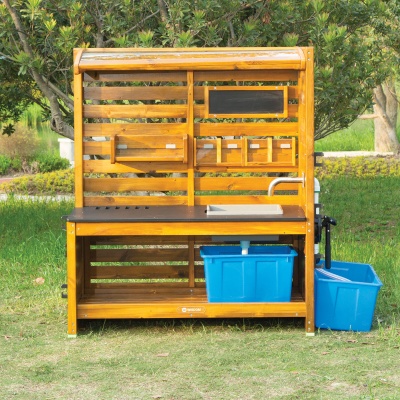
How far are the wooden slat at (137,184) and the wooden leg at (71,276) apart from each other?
30.4 inches

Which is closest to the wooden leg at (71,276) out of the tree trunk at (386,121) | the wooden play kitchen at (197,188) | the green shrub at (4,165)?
the wooden play kitchen at (197,188)

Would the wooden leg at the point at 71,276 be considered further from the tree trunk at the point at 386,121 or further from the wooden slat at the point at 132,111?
the tree trunk at the point at 386,121

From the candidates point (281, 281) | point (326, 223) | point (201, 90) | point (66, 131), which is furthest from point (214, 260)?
point (66, 131)

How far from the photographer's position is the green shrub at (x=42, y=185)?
555 inches

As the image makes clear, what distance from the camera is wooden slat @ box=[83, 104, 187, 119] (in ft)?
22.1

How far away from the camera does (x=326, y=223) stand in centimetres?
647

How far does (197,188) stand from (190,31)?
197 centimetres

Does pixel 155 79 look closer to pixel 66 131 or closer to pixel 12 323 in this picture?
pixel 12 323

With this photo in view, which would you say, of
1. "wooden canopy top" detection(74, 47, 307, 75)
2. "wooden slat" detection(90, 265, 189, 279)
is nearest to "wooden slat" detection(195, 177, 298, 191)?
"wooden slat" detection(90, 265, 189, 279)

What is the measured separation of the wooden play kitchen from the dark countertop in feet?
0.03

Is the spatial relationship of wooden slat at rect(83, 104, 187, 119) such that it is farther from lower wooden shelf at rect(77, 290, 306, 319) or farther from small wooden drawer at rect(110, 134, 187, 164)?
lower wooden shelf at rect(77, 290, 306, 319)

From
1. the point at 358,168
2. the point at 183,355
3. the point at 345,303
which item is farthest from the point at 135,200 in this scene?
the point at 358,168

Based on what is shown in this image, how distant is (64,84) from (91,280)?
3.24 metres

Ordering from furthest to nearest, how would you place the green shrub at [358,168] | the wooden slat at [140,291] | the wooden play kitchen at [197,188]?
the green shrub at [358,168] → the wooden slat at [140,291] → the wooden play kitchen at [197,188]
